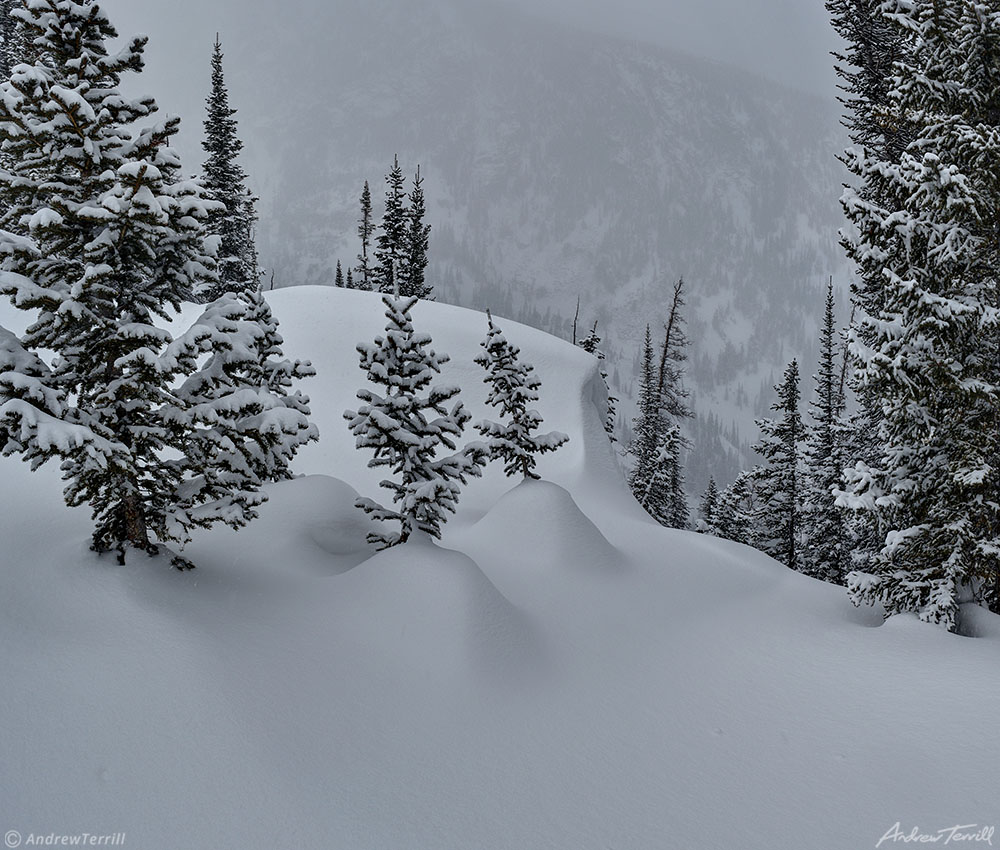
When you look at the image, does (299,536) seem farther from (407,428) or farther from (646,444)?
(646,444)

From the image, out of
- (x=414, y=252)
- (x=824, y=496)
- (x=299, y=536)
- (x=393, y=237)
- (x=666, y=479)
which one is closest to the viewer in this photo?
(x=299, y=536)

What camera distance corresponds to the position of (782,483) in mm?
29859

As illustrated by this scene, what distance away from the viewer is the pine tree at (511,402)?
16656 mm

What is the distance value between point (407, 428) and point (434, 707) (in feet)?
17.0

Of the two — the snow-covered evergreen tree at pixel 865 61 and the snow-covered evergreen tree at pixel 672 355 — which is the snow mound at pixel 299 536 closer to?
the snow-covered evergreen tree at pixel 865 61

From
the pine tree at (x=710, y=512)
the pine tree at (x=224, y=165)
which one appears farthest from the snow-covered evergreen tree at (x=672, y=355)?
the pine tree at (x=224, y=165)

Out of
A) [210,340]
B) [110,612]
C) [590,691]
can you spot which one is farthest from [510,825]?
[210,340]

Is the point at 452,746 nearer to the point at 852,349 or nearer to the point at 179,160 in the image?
the point at 179,160

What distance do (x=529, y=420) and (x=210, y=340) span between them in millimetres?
10313

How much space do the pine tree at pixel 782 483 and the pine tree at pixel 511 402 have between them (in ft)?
56.0

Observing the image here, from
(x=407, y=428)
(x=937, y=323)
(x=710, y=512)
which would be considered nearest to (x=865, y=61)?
(x=937, y=323)

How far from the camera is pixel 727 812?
6746 mm

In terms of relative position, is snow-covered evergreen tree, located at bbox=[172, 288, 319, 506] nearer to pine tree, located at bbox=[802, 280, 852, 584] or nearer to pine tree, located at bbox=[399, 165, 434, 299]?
pine tree, located at bbox=[802, 280, 852, 584]

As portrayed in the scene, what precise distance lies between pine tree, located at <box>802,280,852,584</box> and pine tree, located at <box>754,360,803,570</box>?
0.92 m
